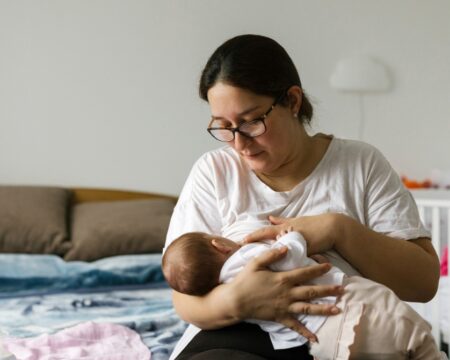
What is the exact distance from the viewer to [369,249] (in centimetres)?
138

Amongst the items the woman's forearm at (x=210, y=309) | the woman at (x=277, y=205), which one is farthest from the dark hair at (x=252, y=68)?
the woman's forearm at (x=210, y=309)

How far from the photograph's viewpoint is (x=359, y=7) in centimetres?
361

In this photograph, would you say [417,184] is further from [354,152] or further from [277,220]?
[277,220]

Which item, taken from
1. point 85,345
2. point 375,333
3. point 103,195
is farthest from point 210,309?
point 103,195

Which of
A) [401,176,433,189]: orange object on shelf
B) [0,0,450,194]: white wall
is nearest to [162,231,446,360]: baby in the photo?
[0,0,450,194]: white wall

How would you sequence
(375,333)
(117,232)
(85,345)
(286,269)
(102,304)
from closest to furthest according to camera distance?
1. (375,333)
2. (286,269)
3. (85,345)
4. (102,304)
5. (117,232)

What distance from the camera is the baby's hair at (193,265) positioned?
1.34 metres

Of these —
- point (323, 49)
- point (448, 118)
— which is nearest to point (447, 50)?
point (448, 118)

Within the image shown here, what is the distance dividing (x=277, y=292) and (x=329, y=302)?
0.32ft

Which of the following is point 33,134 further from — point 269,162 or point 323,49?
point 269,162

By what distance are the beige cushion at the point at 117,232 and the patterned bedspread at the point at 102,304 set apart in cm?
9

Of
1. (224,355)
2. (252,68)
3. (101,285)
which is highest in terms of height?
(252,68)

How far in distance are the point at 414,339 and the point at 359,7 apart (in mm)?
2707

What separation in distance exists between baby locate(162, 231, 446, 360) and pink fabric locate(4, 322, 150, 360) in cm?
61
